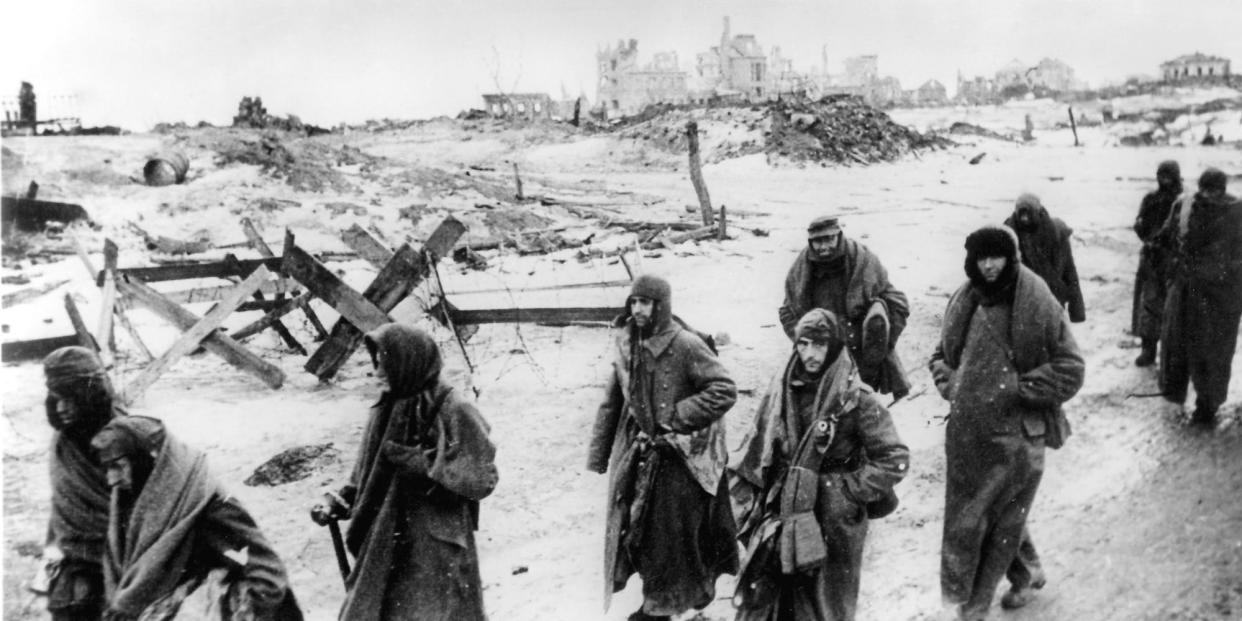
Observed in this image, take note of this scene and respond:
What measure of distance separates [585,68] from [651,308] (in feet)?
31.0

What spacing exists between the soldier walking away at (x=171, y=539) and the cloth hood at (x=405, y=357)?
0.78 meters

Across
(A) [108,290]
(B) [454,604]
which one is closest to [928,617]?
(B) [454,604]

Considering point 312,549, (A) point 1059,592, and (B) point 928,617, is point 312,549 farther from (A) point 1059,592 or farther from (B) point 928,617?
(A) point 1059,592

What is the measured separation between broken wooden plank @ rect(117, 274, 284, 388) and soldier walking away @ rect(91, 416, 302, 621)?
15.3 ft

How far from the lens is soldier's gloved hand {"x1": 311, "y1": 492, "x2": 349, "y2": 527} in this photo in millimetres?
3535

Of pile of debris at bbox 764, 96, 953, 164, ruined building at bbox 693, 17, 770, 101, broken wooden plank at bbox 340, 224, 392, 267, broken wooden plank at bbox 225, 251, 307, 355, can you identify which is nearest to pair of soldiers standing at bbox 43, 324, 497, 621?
broken wooden plank at bbox 340, 224, 392, 267

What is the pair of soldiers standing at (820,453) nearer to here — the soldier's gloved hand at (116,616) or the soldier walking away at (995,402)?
the soldier walking away at (995,402)

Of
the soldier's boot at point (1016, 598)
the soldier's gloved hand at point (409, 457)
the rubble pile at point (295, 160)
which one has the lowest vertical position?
the soldier's boot at point (1016, 598)

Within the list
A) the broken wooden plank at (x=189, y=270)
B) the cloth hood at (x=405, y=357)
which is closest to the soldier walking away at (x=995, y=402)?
the cloth hood at (x=405, y=357)

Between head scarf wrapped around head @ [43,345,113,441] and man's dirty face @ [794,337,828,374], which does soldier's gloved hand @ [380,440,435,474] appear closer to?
head scarf wrapped around head @ [43,345,113,441]

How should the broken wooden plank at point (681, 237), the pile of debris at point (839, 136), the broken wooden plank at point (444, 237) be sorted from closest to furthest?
the broken wooden plank at point (444, 237) < the broken wooden plank at point (681, 237) < the pile of debris at point (839, 136)

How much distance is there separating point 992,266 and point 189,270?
275 inches

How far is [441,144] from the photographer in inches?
1535

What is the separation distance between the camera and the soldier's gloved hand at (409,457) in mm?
3424
